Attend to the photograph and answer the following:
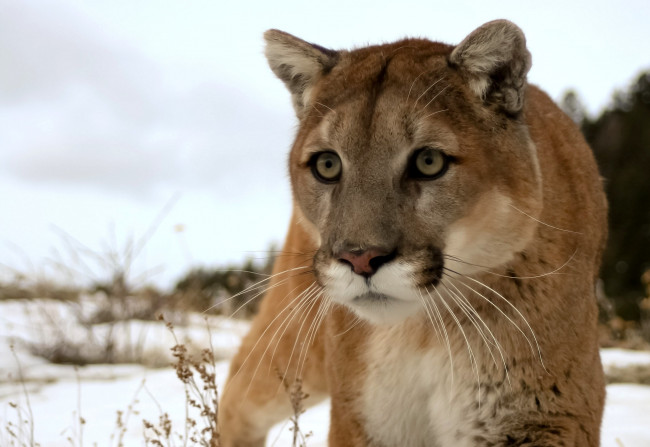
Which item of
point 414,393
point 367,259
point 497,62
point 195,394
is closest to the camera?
point 367,259

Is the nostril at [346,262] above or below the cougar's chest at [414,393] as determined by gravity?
above

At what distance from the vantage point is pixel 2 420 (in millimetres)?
5504

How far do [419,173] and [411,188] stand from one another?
0.08 m

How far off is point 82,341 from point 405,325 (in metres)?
5.95

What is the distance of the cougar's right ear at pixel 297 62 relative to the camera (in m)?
3.47

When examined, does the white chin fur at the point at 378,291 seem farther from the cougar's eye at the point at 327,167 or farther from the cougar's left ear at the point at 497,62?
the cougar's left ear at the point at 497,62

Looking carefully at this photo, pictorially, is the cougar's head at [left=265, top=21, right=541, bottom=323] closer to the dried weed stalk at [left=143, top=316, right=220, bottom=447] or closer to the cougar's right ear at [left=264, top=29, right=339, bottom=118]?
the cougar's right ear at [left=264, top=29, right=339, bottom=118]

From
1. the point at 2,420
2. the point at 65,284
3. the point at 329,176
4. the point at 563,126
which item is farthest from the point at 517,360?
the point at 65,284

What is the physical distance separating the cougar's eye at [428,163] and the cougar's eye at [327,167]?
0.33 meters

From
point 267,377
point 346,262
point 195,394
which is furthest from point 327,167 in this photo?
point 267,377

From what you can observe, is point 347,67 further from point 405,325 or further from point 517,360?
point 517,360

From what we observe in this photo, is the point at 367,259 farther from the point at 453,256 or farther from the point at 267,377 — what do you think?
the point at 267,377

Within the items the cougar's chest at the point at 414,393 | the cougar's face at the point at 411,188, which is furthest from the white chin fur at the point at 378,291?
the cougar's chest at the point at 414,393

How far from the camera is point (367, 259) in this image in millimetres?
2547
